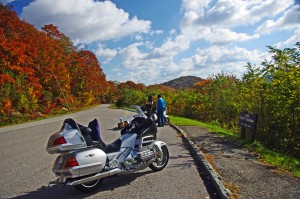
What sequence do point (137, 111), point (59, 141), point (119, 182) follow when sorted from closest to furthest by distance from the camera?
point (59, 141)
point (119, 182)
point (137, 111)

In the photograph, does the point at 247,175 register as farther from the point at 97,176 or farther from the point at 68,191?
the point at 68,191

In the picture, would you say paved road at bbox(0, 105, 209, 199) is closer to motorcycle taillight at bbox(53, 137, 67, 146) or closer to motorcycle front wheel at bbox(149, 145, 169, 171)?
motorcycle front wheel at bbox(149, 145, 169, 171)

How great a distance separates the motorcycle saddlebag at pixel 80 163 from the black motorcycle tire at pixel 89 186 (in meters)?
0.41

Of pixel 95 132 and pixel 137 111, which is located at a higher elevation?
pixel 137 111

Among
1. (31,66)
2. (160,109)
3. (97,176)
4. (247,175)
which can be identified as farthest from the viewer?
(31,66)

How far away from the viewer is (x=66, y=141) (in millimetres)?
5551

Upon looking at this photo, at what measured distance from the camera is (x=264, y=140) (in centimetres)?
1123

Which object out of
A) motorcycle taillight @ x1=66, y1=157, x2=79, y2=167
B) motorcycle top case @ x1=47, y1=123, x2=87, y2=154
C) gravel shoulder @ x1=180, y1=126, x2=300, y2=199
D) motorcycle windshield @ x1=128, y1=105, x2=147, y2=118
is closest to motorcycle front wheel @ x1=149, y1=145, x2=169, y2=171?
motorcycle windshield @ x1=128, y1=105, x2=147, y2=118

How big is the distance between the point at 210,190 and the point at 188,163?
86.7 inches

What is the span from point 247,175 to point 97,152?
130 inches

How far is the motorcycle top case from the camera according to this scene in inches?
217

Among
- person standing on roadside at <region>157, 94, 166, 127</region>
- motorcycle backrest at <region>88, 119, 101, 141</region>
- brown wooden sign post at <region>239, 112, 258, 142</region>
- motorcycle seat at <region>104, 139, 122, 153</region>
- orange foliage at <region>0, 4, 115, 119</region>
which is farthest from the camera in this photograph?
orange foliage at <region>0, 4, 115, 119</region>

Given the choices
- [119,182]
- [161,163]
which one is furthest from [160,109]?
[119,182]

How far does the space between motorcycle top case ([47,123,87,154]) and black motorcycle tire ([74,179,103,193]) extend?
0.83 meters
